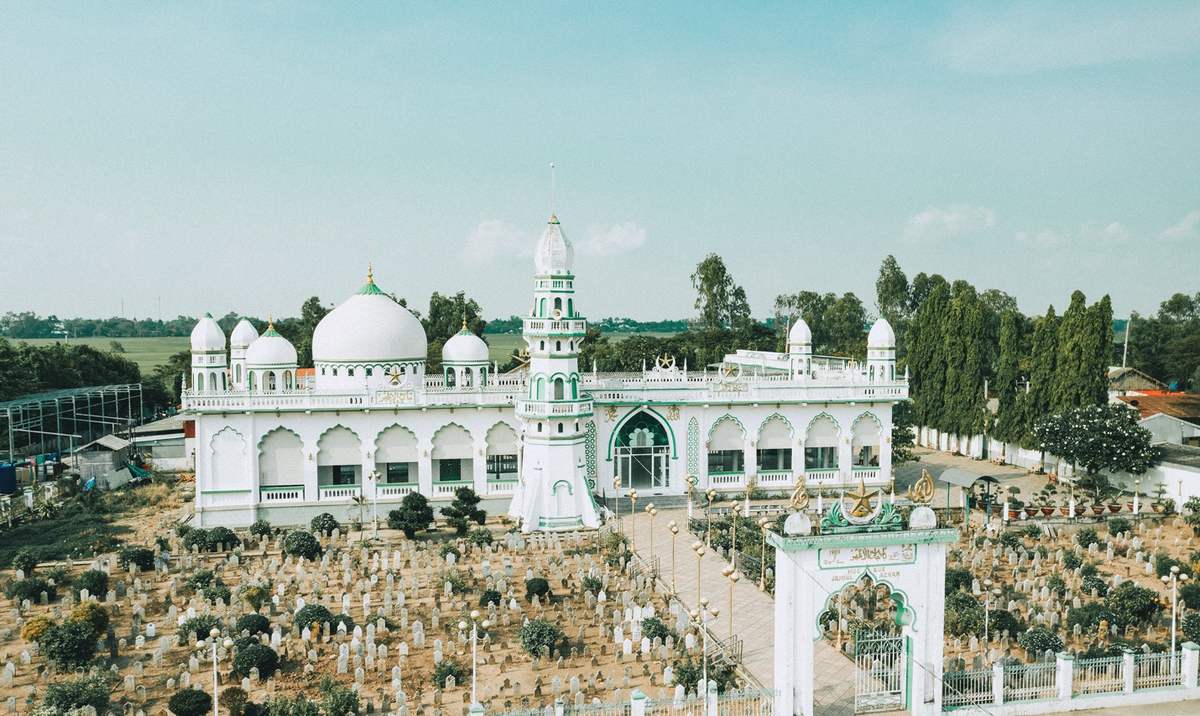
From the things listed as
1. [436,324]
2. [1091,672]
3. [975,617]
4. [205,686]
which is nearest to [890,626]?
[975,617]

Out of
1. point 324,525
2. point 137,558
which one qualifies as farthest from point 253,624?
point 324,525

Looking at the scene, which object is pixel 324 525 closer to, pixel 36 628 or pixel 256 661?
pixel 36 628

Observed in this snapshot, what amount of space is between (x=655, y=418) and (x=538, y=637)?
17188 millimetres

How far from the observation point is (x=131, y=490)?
131 feet

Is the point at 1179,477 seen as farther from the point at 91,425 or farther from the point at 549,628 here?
the point at 91,425

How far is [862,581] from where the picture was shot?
656 inches

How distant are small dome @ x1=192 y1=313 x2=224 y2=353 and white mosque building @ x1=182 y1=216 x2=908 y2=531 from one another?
0.08 m

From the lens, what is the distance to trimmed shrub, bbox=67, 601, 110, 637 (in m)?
21.5

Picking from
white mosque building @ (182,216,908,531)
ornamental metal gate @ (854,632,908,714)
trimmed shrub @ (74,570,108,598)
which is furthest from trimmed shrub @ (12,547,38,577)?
ornamental metal gate @ (854,632,908,714)

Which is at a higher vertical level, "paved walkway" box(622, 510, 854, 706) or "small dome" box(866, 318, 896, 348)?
"small dome" box(866, 318, 896, 348)

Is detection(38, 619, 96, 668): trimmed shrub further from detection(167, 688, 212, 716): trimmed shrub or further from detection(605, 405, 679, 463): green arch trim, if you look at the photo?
detection(605, 405, 679, 463): green arch trim

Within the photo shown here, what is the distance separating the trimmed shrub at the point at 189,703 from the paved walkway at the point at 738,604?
36.8ft

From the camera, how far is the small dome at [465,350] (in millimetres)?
37219

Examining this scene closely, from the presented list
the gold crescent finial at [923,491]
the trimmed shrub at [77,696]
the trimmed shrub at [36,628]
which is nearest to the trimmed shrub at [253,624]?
the trimmed shrub at [77,696]
